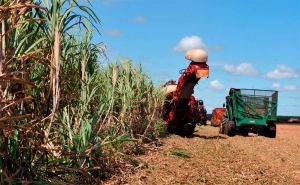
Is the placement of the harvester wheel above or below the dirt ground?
above

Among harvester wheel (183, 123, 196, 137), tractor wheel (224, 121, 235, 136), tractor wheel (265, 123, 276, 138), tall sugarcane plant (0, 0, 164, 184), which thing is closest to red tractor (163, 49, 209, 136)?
harvester wheel (183, 123, 196, 137)

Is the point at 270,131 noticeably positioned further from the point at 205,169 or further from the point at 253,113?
the point at 205,169

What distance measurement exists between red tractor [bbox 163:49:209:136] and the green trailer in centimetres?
271

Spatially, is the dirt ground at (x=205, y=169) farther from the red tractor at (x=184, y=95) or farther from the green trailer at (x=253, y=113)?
the green trailer at (x=253, y=113)

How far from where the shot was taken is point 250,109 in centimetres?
1736

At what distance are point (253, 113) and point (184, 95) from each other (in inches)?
179

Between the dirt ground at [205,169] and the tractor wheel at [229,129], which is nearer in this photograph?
the dirt ground at [205,169]

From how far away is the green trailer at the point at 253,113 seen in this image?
1725cm

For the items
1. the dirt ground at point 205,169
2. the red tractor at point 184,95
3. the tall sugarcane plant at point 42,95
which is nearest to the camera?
the tall sugarcane plant at point 42,95

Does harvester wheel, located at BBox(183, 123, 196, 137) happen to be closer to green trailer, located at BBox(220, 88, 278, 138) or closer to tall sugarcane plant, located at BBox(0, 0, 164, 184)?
green trailer, located at BBox(220, 88, 278, 138)

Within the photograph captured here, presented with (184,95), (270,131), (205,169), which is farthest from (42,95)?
(270,131)

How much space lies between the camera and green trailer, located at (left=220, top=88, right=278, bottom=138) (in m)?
17.2

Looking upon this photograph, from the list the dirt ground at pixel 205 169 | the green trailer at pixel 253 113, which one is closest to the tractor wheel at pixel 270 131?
the green trailer at pixel 253 113

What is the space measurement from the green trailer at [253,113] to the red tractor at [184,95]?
2.71 m
